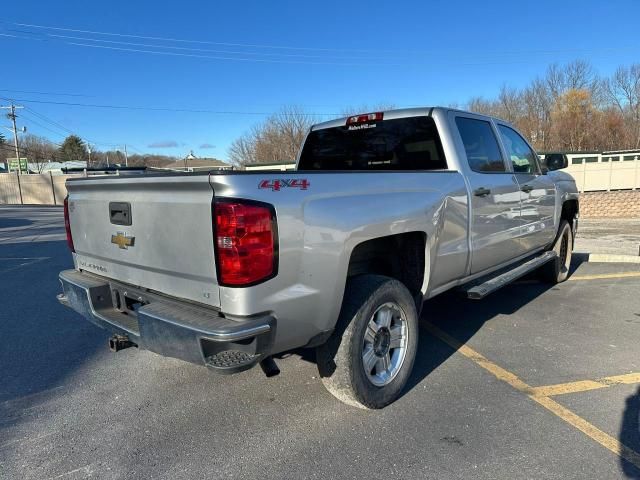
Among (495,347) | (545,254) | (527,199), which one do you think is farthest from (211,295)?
(545,254)

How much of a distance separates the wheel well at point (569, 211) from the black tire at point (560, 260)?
3.9 inches

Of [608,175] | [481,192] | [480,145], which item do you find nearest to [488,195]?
[481,192]

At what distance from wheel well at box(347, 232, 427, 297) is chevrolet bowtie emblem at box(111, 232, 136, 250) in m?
1.50

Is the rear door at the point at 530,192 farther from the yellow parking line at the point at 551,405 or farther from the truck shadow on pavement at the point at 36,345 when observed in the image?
the truck shadow on pavement at the point at 36,345

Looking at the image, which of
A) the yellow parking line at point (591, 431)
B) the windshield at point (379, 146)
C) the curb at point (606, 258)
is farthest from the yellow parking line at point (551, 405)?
the curb at point (606, 258)

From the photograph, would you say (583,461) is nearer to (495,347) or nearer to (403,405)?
(403,405)

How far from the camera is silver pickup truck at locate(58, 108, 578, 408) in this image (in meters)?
2.33

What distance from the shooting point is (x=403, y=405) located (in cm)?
319

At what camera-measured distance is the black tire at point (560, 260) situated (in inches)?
249

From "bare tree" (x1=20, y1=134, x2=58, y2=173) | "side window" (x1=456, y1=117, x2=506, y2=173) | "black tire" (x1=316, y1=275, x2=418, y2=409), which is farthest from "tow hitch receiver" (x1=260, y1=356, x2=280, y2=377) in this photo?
"bare tree" (x1=20, y1=134, x2=58, y2=173)

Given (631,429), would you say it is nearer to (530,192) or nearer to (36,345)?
(530,192)

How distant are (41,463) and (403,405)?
7.39 feet

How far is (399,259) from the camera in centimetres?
356

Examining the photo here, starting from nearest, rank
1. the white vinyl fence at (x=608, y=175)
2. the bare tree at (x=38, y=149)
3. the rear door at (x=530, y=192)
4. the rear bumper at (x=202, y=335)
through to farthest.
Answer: the rear bumper at (x=202, y=335) < the rear door at (x=530, y=192) < the white vinyl fence at (x=608, y=175) < the bare tree at (x=38, y=149)
